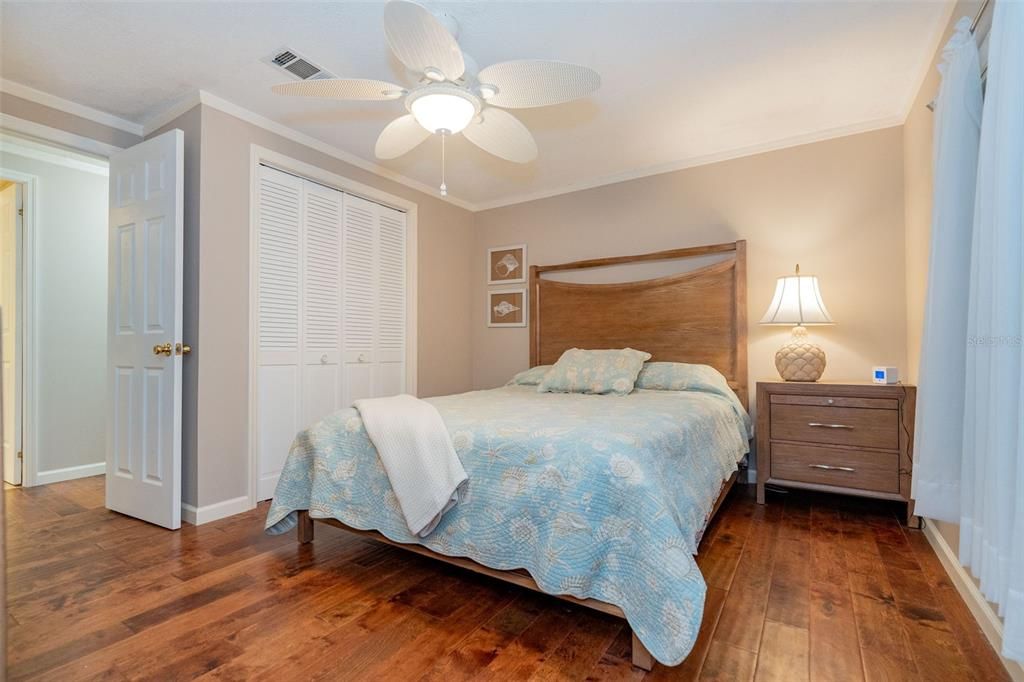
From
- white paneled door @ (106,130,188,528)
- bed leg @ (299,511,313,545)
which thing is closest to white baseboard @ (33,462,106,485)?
white paneled door @ (106,130,188,528)

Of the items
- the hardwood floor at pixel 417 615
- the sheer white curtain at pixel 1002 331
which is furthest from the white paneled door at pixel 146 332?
the sheer white curtain at pixel 1002 331

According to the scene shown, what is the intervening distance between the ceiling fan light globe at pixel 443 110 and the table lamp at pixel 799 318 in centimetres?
217

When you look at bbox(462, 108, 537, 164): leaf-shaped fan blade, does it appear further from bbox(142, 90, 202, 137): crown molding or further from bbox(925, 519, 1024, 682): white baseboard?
bbox(925, 519, 1024, 682): white baseboard

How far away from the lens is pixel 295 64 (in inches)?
95.5

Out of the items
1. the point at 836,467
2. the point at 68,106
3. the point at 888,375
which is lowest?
the point at 836,467

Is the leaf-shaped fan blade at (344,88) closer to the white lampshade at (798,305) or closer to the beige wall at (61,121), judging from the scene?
the beige wall at (61,121)

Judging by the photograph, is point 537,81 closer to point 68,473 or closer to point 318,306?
point 318,306

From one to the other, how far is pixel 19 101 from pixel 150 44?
96cm

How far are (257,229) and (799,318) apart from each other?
330 centimetres

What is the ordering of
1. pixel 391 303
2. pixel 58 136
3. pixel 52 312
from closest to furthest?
pixel 58 136, pixel 52 312, pixel 391 303

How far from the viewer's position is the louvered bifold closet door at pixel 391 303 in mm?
3836

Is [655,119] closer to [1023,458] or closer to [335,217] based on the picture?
[335,217]

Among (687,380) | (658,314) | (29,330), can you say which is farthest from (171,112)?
(687,380)

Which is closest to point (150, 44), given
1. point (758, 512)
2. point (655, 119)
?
point (655, 119)
